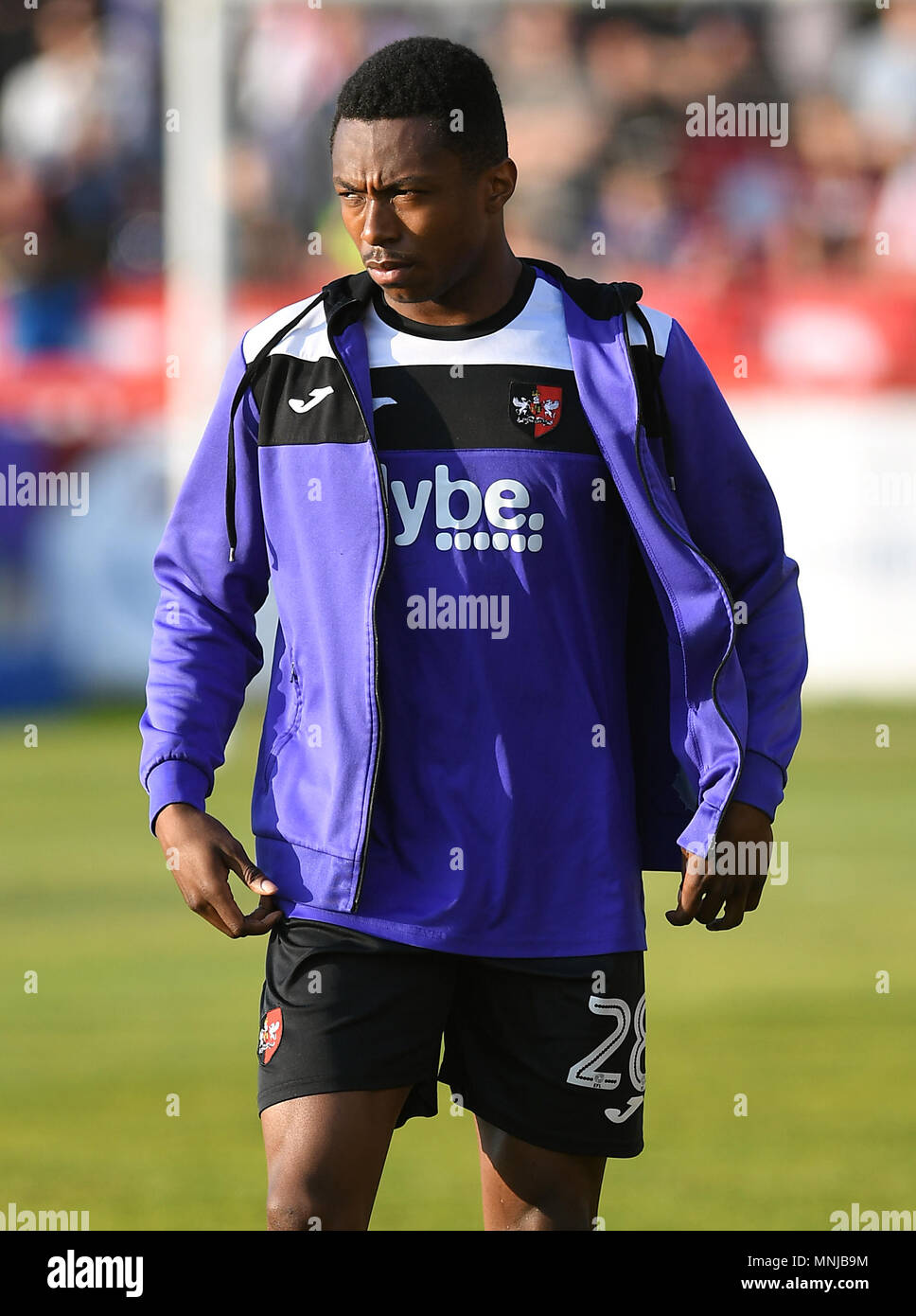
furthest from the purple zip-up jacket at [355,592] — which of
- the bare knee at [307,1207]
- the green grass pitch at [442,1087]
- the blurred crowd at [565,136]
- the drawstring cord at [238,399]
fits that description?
the blurred crowd at [565,136]

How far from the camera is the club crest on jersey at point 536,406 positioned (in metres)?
3.11

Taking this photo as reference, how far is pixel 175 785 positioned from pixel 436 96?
1061 millimetres

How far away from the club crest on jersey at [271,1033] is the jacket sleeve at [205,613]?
33 cm

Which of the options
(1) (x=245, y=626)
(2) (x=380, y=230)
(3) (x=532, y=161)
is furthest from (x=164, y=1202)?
(3) (x=532, y=161)

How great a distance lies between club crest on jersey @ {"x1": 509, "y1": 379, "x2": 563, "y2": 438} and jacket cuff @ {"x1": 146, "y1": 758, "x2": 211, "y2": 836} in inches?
27.4

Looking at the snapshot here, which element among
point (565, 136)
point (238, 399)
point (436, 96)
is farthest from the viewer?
point (565, 136)

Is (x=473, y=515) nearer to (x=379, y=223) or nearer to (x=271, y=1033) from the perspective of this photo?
(x=379, y=223)

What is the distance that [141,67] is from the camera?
16.8m

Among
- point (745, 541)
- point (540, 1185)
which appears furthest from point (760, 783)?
point (540, 1185)

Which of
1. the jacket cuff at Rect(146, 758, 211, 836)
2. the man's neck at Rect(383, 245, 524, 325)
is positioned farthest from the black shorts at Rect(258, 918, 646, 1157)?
the man's neck at Rect(383, 245, 524, 325)

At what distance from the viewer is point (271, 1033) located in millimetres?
3113

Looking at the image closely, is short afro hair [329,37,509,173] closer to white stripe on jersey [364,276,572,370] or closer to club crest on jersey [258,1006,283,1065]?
white stripe on jersey [364,276,572,370]

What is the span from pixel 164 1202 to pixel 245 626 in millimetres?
2075

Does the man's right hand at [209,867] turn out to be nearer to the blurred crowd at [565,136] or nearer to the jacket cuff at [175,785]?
the jacket cuff at [175,785]
